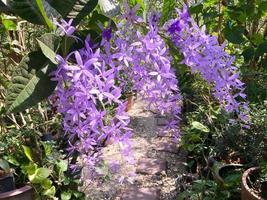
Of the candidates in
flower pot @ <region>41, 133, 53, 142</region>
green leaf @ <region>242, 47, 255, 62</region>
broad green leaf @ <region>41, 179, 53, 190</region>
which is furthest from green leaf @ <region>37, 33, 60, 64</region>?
green leaf @ <region>242, 47, 255, 62</region>

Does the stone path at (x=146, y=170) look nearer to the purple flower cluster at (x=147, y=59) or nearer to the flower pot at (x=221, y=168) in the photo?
the flower pot at (x=221, y=168)

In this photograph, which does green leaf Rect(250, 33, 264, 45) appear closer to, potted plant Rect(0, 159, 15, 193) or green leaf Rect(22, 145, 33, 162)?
green leaf Rect(22, 145, 33, 162)

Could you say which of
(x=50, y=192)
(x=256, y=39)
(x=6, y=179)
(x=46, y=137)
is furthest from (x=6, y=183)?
(x=256, y=39)

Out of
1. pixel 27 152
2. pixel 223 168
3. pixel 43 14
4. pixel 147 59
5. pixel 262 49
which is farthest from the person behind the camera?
pixel 262 49

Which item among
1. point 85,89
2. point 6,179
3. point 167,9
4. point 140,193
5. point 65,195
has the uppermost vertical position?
point 167,9

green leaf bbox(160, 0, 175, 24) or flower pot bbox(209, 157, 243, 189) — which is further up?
green leaf bbox(160, 0, 175, 24)

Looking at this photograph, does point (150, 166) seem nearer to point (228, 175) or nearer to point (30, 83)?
point (228, 175)

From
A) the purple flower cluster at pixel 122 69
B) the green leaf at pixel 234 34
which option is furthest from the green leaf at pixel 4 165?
the green leaf at pixel 234 34

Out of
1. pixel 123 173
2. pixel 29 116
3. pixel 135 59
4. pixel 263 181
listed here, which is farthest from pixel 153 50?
pixel 123 173
